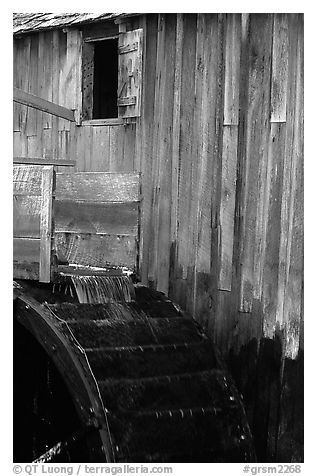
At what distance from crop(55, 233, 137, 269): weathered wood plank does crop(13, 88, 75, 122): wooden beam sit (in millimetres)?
1465

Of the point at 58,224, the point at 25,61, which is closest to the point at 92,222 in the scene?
the point at 58,224

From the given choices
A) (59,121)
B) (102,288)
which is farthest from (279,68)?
(59,121)

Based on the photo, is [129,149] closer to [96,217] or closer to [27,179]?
[96,217]

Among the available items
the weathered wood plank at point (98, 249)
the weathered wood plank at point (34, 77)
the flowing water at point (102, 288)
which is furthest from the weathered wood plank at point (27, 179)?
the weathered wood plank at point (34, 77)

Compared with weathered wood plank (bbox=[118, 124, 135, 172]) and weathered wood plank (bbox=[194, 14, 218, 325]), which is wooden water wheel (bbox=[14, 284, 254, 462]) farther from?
weathered wood plank (bbox=[118, 124, 135, 172])

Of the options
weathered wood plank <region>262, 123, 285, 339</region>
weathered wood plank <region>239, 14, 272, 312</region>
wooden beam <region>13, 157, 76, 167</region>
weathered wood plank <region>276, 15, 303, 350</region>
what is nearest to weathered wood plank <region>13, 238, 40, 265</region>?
wooden beam <region>13, 157, 76, 167</region>

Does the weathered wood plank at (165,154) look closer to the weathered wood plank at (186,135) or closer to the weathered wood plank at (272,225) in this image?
the weathered wood plank at (186,135)

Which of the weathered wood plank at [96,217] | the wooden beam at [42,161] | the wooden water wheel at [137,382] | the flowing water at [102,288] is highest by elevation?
the wooden beam at [42,161]

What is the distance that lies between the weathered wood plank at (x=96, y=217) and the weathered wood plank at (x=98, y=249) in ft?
0.19

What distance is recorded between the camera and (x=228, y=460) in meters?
7.73

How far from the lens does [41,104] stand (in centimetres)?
920

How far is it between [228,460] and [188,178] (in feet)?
8.57

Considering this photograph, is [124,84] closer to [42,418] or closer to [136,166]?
[136,166]

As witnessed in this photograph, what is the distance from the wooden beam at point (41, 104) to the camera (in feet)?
29.3
